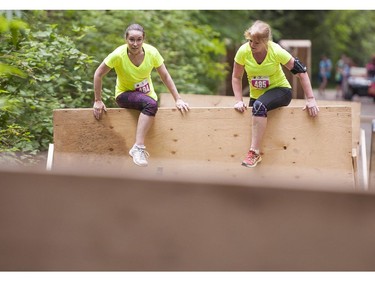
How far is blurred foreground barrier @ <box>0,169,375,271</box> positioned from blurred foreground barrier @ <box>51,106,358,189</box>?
391cm

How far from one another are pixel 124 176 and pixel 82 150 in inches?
176

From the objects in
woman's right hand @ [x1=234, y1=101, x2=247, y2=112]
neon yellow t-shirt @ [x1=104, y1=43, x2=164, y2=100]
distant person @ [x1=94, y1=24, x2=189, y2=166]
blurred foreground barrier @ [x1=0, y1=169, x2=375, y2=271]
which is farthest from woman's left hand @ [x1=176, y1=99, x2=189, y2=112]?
blurred foreground barrier @ [x1=0, y1=169, x2=375, y2=271]

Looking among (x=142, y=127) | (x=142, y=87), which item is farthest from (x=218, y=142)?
(x=142, y=87)

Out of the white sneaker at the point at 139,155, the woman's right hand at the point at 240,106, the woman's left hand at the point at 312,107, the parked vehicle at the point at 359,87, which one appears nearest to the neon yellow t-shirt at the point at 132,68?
the white sneaker at the point at 139,155

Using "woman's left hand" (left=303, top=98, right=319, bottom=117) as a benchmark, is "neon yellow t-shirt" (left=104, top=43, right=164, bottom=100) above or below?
above

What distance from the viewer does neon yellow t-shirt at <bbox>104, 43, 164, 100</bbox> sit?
686 centimetres

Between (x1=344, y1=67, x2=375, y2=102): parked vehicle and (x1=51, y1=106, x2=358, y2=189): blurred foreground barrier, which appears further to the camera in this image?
(x1=344, y1=67, x2=375, y2=102): parked vehicle

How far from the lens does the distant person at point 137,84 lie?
6859mm

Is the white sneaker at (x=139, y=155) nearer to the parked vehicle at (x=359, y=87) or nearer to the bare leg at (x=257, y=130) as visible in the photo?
the bare leg at (x=257, y=130)

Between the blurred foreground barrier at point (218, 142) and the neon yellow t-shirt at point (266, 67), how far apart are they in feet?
0.77

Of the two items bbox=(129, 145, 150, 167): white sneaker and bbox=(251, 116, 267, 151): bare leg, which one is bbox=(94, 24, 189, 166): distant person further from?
bbox=(251, 116, 267, 151): bare leg

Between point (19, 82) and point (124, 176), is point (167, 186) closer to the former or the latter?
point (124, 176)

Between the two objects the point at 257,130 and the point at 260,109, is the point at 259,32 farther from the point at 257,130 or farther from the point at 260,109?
the point at 257,130

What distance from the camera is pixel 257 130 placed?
678 cm
